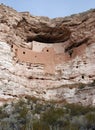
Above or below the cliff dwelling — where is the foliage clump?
below

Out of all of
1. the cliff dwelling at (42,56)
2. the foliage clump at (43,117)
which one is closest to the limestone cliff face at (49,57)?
the cliff dwelling at (42,56)

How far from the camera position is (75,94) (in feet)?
73.2

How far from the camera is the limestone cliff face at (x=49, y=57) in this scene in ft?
74.7

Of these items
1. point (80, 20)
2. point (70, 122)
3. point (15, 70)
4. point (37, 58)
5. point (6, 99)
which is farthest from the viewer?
point (80, 20)

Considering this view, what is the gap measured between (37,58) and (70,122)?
11697 mm

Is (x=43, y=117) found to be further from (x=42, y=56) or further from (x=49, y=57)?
(x=49, y=57)

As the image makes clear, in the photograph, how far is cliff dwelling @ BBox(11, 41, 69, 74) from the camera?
25.5 meters

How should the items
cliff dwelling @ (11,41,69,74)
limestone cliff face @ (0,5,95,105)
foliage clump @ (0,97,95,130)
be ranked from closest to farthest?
foliage clump @ (0,97,95,130) → limestone cliff face @ (0,5,95,105) → cliff dwelling @ (11,41,69,74)

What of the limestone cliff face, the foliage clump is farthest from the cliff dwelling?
the foliage clump

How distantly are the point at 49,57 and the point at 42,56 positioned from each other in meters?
0.49

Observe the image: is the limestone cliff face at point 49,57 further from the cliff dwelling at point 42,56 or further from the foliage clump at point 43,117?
the foliage clump at point 43,117

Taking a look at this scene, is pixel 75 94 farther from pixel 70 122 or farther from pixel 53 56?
pixel 70 122

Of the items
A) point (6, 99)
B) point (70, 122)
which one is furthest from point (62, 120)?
point (6, 99)

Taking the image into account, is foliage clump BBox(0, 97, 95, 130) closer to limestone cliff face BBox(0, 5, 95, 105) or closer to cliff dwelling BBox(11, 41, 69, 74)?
limestone cliff face BBox(0, 5, 95, 105)
